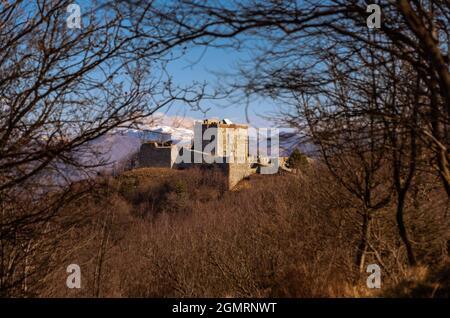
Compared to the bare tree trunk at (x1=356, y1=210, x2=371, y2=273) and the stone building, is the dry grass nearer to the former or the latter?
the bare tree trunk at (x1=356, y1=210, x2=371, y2=273)

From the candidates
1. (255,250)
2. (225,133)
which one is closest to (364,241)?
(225,133)

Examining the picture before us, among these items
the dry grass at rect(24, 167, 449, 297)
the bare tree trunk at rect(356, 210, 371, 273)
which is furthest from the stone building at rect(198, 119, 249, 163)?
the bare tree trunk at rect(356, 210, 371, 273)

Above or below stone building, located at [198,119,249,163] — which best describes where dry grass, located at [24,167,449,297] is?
below

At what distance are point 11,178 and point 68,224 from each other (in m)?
1.03

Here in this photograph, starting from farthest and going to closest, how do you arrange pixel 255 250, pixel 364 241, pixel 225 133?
pixel 255 250
pixel 225 133
pixel 364 241

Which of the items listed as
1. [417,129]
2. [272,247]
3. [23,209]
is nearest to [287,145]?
[417,129]

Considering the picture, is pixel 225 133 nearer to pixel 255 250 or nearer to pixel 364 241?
pixel 255 250

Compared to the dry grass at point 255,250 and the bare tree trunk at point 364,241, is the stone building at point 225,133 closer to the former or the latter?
the dry grass at point 255,250

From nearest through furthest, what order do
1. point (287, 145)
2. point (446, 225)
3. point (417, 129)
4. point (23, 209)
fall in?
point (417, 129), point (23, 209), point (287, 145), point (446, 225)

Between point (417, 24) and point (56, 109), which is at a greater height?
point (417, 24)

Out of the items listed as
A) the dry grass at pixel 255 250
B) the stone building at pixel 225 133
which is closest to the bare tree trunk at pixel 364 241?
the dry grass at pixel 255 250

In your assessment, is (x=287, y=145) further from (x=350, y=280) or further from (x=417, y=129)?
(x=417, y=129)

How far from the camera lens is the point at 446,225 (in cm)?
962

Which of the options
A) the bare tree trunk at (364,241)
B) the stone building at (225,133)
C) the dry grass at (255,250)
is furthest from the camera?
the stone building at (225,133)
